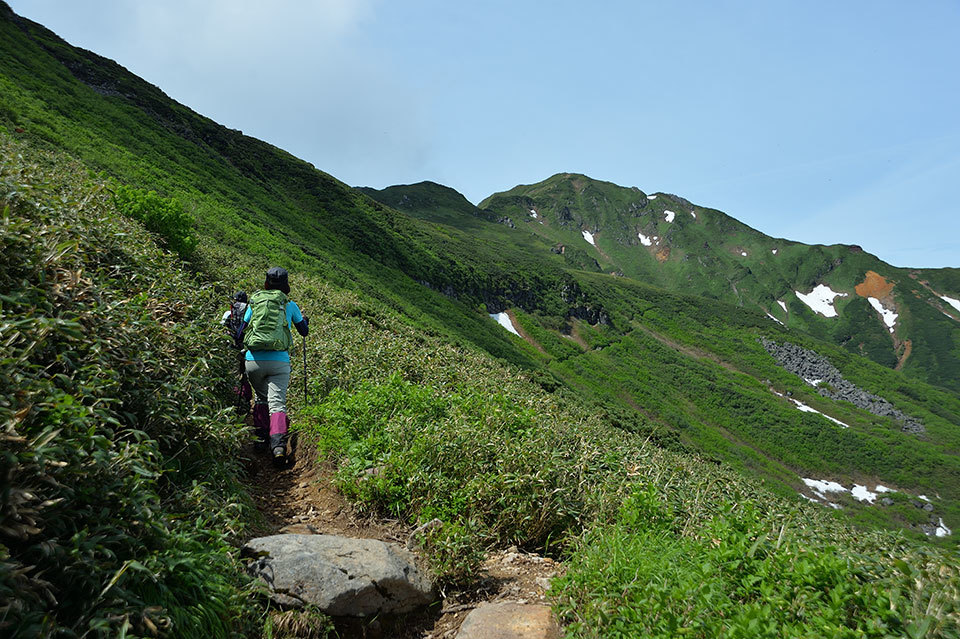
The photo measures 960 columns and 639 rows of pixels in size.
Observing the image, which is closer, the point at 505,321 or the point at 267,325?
the point at 267,325

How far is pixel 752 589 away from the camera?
9.29 feet

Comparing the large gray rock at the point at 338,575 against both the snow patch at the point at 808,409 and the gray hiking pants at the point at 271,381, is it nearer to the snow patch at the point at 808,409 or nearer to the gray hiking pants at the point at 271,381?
the gray hiking pants at the point at 271,381

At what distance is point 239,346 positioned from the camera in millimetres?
6305

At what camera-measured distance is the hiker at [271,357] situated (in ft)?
19.1

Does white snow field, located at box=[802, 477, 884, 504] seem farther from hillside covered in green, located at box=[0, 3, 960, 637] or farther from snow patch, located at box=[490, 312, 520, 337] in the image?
hillside covered in green, located at box=[0, 3, 960, 637]

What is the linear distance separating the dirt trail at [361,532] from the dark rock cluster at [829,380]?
5800 inches

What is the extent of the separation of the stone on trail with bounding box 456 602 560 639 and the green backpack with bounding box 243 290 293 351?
4.04m

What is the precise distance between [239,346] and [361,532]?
3281mm

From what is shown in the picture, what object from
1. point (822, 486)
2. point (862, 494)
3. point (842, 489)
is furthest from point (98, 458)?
point (862, 494)

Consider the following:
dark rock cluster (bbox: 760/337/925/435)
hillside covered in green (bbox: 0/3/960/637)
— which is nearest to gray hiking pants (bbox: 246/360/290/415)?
hillside covered in green (bbox: 0/3/960/637)

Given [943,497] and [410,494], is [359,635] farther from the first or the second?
[943,497]

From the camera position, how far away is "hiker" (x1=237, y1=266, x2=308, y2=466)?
581 cm

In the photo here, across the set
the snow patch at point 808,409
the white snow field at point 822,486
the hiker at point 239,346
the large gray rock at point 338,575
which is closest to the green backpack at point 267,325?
the hiker at point 239,346

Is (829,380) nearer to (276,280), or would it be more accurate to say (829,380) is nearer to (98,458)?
(276,280)
